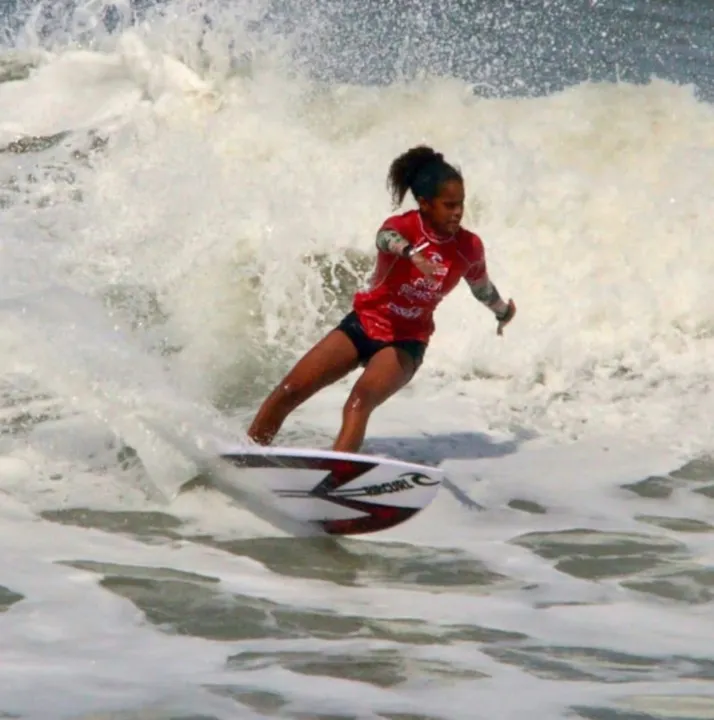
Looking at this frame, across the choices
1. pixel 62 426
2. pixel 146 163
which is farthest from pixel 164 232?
pixel 62 426

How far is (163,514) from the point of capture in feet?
19.3

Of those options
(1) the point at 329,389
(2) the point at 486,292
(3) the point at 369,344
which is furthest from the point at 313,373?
(1) the point at 329,389

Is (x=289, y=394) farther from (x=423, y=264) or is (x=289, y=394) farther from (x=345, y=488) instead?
(x=423, y=264)

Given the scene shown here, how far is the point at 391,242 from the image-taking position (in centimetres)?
580

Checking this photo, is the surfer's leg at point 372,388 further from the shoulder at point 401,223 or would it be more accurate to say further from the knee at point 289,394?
the shoulder at point 401,223

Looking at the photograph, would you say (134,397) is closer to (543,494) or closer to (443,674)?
(543,494)

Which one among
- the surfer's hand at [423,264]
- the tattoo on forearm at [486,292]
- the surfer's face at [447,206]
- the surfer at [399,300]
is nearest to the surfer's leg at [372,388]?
the surfer at [399,300]

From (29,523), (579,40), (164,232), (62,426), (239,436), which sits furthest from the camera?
(579,40)

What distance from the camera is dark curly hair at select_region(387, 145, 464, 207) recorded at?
583 cm

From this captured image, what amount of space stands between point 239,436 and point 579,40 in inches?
504

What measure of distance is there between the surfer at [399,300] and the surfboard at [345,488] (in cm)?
23

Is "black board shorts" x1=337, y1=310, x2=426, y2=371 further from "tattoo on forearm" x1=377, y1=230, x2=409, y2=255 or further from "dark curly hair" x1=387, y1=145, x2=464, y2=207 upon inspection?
"dark curly hair" x1=387, y1=145, x2=464, y2=207

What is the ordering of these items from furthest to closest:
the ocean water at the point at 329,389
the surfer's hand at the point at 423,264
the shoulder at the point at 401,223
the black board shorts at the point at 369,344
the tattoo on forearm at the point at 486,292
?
the tattoo on forearm at the point at 486,292, the black board shorts at the point at 369,344, the shoulder at the point at 401,223, the surfer's hand at the point at 423,264, the ocean water at the point at 329,389

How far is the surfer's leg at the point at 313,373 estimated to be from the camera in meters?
6.16
